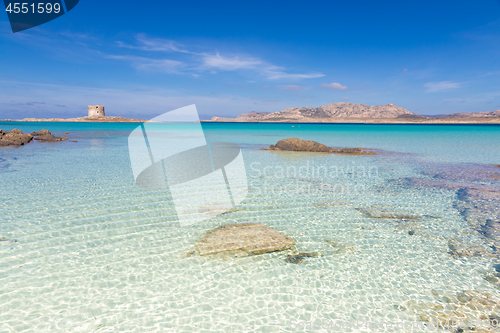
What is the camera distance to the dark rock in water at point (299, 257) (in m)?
5.93

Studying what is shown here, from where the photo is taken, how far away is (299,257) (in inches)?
239

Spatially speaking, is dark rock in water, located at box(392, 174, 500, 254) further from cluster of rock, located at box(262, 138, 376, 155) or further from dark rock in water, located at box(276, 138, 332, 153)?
dark rock in water, located at box(276, 138, 332, 153)

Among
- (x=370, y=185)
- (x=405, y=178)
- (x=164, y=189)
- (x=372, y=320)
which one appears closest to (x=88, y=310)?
(x=372, y=320)

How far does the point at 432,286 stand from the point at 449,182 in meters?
10.7

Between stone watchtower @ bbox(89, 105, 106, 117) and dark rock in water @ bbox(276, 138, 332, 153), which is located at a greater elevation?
stone watchtower @ bbox(89, 105, 106, 117)

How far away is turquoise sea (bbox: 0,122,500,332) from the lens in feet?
14.1

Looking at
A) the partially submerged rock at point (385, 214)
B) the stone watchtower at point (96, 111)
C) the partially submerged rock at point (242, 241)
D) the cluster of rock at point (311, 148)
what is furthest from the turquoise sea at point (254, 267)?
the stone watchtower at point (96, 111)

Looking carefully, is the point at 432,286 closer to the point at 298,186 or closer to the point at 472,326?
the point at 472,326

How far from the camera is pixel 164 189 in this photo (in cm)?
1148

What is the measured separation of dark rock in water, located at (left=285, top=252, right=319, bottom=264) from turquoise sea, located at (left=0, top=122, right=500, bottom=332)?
0.36 feet

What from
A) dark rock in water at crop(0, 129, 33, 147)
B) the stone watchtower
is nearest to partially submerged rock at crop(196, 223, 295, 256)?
dark rock in water at crop(0, 129, 33, 147)

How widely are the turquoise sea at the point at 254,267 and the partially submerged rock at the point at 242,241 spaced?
28cm

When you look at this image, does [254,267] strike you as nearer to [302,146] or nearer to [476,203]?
[476,203]

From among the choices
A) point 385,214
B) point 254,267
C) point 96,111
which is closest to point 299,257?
point 254,267
